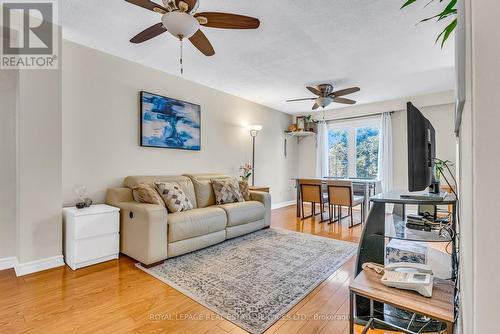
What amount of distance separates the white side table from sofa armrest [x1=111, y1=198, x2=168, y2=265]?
13cm

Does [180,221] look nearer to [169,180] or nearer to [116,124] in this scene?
[169,180]

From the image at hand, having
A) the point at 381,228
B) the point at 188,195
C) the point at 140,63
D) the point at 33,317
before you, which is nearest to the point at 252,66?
the point at 140,63

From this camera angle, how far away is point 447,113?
4828 mm

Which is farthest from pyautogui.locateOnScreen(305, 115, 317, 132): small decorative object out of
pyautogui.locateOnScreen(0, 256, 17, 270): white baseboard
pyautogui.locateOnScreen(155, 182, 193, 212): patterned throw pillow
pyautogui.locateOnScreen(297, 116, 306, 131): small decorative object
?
pyautogui.locateOnScreen(0, 256, 17, 270): white baseboard

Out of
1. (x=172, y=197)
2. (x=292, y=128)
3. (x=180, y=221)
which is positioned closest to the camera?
(x=180, y=221)

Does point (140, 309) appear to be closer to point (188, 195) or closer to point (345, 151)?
point (188, 195)

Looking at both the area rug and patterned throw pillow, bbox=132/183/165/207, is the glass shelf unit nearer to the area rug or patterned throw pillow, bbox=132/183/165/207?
the area rug

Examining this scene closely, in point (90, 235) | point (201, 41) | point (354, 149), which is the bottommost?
point (90, 235)

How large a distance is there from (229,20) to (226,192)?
2.41 meters

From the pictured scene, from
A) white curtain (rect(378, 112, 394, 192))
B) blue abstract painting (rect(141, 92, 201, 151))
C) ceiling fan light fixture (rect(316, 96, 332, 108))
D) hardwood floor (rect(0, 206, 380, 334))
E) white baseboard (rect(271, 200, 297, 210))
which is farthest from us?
white baseboard (rect(271, 200, 297, 210))

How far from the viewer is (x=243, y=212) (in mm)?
3559

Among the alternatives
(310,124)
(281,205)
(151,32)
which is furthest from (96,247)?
(310,124)

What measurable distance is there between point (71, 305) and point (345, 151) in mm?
5932

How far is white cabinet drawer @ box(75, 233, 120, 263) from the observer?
2482 millimetres
